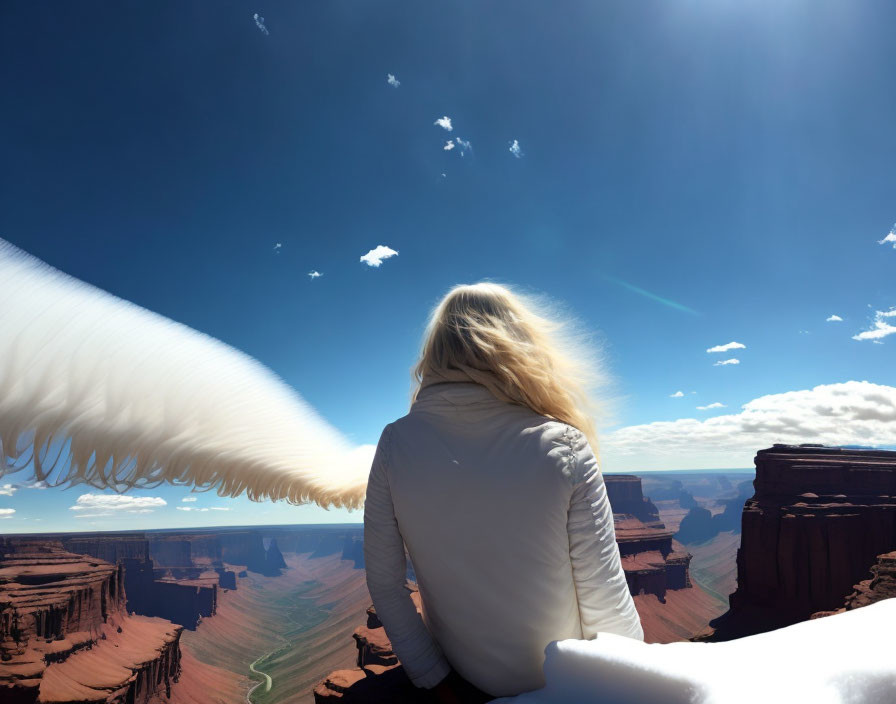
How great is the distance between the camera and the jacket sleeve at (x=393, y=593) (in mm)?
1631

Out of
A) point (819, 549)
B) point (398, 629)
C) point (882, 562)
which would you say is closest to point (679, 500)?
point (819, 549)

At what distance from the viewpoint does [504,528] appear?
140 cm

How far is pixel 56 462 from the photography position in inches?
47.1

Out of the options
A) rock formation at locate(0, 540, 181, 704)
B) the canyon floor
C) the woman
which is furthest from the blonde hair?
the canyon floor

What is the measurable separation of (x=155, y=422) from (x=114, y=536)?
82.5 metres

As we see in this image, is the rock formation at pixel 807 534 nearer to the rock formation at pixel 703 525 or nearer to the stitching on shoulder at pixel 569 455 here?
the stitching on shoulder at pixel 569 455

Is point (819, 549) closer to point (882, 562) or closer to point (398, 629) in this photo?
point (882, 562)

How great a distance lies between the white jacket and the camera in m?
1.38

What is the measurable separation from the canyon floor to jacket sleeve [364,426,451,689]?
48.5 meters

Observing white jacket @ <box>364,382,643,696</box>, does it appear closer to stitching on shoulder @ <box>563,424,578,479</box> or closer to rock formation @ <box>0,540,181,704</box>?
stitching on shoulder @ <box>563,424,578,479</box>

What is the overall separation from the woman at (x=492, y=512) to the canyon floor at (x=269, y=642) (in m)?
48.6

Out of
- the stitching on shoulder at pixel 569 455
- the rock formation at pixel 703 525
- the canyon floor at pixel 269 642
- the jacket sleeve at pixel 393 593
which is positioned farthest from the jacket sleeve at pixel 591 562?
the rock formation at pixel 703 525

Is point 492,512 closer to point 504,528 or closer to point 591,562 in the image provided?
point 504,528

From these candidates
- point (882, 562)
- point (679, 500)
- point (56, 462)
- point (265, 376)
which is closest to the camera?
point (56, 462)
